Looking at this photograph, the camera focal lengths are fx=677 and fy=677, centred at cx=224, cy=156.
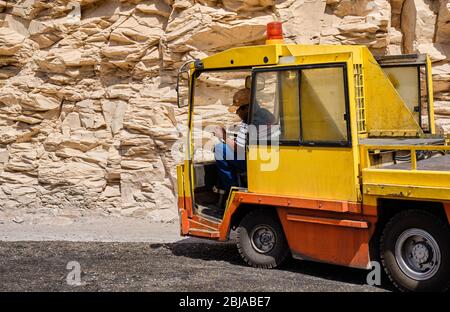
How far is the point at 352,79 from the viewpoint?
282 inches

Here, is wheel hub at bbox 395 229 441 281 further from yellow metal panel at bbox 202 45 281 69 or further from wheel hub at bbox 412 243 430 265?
yellow metal panel at bbox 202 45 281 69

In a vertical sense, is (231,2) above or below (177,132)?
above

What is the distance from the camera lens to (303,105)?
7.49m

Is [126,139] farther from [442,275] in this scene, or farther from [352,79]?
[442,275]

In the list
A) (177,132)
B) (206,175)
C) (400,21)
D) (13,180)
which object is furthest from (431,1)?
(13,180)

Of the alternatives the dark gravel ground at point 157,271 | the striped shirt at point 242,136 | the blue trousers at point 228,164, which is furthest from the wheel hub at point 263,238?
the striped shirt at point 242,136

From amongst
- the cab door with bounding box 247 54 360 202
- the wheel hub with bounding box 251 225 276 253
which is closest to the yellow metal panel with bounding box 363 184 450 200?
the cab door with bounding box 247 54 360 202

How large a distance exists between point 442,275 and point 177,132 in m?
7.11

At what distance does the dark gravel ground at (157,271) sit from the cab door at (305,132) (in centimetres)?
96

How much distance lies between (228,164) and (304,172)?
4.26 feet

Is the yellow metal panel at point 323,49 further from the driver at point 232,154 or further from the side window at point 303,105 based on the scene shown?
the driver at point 232,154

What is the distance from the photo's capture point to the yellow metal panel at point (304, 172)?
7.09 meters

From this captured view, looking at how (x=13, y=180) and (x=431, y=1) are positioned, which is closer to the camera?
(x=431, y=1)

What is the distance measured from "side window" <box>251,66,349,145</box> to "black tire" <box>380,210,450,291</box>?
106 centimetres
